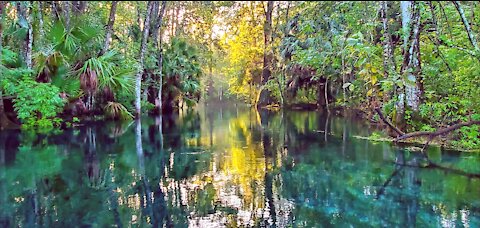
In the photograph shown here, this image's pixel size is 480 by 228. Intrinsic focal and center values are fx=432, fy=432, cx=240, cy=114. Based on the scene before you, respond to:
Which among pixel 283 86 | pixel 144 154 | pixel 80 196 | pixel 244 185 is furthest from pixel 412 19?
pixel 283 86

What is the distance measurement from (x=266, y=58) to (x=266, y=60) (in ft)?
0.53

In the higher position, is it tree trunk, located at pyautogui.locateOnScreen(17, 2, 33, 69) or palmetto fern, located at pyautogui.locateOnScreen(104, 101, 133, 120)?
tree trunk, located at pyautogui.locateOnScreen(17, 2, 33, 69)

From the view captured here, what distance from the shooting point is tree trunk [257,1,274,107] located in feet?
87.1

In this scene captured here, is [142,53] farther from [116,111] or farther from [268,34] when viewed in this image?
[268,34]

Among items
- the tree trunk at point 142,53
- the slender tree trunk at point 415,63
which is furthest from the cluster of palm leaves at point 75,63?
the slender tree trunk at point 415,63

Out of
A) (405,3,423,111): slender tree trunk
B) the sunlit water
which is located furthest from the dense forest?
the sunlit water

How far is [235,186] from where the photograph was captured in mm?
5367

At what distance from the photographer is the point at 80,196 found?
4930 millimetres

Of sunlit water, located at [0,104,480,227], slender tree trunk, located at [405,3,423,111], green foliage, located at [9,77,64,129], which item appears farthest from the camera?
green foliage, located at [9,77,64,129]

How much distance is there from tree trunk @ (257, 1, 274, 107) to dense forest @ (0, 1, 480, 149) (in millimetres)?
122

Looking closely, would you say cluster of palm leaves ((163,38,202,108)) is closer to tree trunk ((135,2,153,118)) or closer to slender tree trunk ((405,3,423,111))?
tree trunk ((135,2,153,118))

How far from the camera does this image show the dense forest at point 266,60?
→ 7.17 m

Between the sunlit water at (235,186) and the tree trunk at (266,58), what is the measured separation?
1811 cm

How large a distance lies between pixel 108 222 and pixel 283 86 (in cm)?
2319
